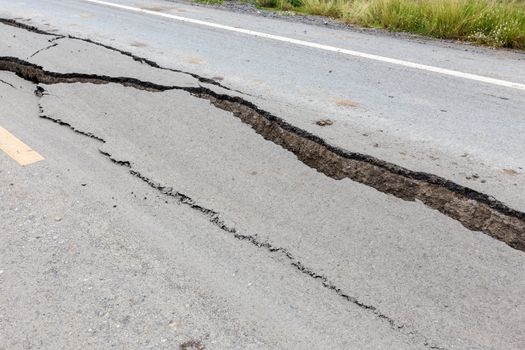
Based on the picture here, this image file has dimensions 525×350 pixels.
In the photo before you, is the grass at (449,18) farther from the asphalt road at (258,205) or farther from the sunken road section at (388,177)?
the sunken road section at (388,177)

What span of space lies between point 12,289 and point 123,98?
8.54ft

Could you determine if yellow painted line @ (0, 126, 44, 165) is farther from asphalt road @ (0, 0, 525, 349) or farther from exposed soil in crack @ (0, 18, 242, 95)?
exposed soil in crack @ (0, 18, 242, 95)

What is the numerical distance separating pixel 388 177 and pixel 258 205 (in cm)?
97

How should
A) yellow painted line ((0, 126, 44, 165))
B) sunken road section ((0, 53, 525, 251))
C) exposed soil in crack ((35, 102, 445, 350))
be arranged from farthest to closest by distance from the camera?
1. yellow painted line ((0, 126, 44, 165))
2. sunken road section ((0, 53, 525, 251))
3. exposed soil in crack ((35, 102, 445, 350))

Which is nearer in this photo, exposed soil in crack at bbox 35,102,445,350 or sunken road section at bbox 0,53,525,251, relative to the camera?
exposed soil in crack at bbox 35,102,445,350

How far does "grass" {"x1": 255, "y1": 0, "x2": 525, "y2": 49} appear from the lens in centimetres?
695

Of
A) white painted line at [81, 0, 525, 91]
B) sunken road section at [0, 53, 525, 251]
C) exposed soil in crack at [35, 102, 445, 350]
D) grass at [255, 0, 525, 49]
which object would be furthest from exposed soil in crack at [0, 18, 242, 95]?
grass at [255, 0, 525, 49]

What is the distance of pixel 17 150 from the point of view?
3635 mm

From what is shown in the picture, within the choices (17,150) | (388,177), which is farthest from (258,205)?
(17,150)

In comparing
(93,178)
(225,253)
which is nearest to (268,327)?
(225,253)

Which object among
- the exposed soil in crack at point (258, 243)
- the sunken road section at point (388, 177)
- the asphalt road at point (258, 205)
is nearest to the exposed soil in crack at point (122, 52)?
the asphalt road at point (258, 205)

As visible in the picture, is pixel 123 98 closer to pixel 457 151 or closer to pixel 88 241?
pixel 88 241

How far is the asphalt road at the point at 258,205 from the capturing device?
2174mm

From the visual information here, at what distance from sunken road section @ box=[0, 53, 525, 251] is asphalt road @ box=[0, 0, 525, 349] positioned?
0.05 ft
